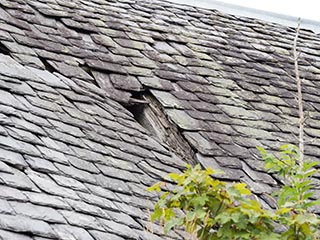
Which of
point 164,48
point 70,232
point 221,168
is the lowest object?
point 70,232

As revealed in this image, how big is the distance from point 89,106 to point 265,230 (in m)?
1.92

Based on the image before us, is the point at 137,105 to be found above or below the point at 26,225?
above

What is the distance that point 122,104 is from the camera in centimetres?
593

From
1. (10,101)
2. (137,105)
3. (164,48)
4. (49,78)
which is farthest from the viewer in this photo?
(164,48)

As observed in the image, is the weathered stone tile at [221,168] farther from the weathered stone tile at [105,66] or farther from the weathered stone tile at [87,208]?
the weathered stone tile at [87,208]

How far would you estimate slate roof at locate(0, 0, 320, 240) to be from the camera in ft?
13.9

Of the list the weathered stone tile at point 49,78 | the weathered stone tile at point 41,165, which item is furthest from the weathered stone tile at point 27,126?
the weathered stone tile at point 49,78

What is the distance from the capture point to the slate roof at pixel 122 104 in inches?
166

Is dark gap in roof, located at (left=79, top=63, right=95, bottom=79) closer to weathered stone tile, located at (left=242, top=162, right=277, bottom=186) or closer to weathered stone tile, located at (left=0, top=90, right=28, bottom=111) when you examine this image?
weathered stone tile, located at (left=0, top=90, right=28, bottom=111)

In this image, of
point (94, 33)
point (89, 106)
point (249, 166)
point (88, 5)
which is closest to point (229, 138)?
point (249, 166)

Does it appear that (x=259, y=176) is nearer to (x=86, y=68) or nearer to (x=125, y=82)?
(x=125, y=82)

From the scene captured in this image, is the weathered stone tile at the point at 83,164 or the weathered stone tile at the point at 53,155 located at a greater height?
the weathered stone tile at the point at 83,164

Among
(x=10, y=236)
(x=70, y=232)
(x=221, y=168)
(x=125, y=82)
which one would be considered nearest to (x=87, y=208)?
(x=70, y=232)

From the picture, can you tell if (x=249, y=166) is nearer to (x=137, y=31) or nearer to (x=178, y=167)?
(x=178, y=167)
